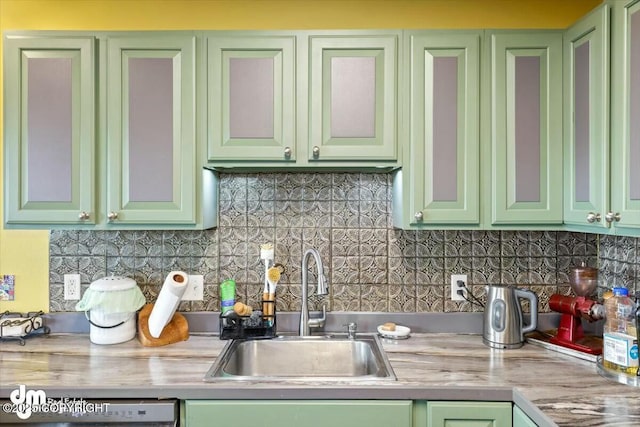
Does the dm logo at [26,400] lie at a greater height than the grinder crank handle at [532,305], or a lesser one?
lesser

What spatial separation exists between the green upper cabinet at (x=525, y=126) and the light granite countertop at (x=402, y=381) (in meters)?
0.57

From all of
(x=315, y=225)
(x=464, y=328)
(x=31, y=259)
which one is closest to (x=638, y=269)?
(x=464, y=328)

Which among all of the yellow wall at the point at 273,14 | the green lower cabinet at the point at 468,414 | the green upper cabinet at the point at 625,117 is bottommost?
the green lower cabinet at the point at 468,414

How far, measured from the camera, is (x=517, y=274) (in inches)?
83.4

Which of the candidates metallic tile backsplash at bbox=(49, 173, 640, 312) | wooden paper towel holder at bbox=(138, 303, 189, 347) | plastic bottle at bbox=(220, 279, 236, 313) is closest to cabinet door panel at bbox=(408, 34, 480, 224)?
metallic tile backsplash at bbox=(49, 173, 640, 312)

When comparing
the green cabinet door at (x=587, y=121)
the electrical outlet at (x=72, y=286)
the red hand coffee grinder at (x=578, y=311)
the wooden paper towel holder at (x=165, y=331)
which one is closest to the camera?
the green cabinet door at (x=587, y=121)

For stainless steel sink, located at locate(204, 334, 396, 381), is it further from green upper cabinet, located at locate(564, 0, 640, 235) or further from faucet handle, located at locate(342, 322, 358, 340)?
green upper cabinet, located at locate(564, 0, 640, 235)

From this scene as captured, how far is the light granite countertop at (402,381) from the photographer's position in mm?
1352

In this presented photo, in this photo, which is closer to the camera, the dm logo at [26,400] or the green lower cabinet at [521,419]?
the green lower cabinet at [521,419]

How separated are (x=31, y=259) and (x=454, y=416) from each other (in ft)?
6.37

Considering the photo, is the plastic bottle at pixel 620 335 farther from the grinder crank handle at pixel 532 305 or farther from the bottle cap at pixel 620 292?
the grinder crank handle at pixel 532 305

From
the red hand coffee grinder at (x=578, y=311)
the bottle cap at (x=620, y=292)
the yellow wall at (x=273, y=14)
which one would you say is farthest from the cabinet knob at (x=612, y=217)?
the yellow wall at (x=273, y=14)

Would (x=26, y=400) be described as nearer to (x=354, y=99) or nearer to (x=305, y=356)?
(x=305, y=356)

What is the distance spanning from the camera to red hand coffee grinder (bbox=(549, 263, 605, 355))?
5.83 ft
